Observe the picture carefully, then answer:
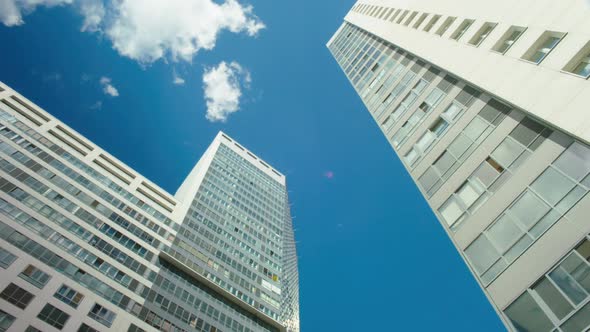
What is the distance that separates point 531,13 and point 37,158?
62861 millimetres

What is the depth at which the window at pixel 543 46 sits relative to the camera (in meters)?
19.7

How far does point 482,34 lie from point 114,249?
52059 mm

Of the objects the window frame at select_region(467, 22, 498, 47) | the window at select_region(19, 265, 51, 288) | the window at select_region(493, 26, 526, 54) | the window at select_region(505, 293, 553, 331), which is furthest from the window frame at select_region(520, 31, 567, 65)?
the window at select_region(19, 265, 51, 288)

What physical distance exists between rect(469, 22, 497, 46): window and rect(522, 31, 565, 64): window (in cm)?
542

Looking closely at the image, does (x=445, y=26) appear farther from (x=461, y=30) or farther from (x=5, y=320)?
(x=5, y=320)

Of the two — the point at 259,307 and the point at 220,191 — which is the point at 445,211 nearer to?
the point at 259,307

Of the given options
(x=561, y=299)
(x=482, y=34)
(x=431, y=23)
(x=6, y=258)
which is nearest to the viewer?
(x=561, y=299)

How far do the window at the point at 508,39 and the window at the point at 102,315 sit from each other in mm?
47346

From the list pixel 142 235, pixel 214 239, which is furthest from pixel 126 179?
pixel 214 239

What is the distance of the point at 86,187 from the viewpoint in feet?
192

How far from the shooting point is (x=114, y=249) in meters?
52.6

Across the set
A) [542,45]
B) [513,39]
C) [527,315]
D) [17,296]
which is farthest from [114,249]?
[542,45]

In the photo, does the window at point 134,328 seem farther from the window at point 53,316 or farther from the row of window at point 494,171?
the row of window at point 494,171

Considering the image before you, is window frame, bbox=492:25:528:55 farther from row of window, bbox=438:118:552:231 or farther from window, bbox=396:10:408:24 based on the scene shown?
window, bbox=396:10:408:24
